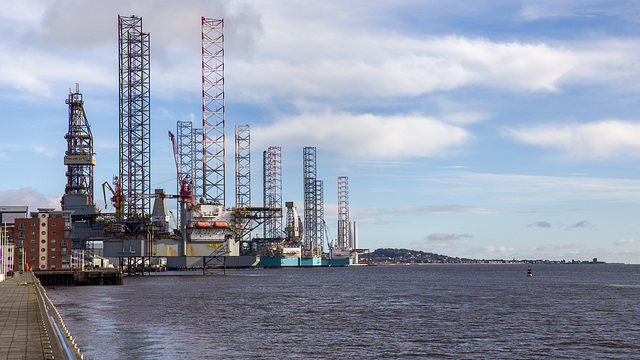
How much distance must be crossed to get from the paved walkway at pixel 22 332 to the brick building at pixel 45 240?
95.9 meters

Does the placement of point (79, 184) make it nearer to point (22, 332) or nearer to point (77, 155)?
point (77, 155)

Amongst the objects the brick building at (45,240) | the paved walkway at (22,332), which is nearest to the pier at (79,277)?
the brick building at (45,240)

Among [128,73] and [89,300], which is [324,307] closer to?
[89,300]

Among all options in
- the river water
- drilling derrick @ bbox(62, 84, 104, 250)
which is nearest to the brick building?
drilling derrick @ bbox(62, 84, 104, 250)

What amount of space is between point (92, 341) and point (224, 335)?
874 cm

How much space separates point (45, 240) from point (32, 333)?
116 meters

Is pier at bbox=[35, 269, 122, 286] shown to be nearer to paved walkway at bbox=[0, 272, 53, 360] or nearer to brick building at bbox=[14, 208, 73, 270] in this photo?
brick building at bbox=[14, 208, 73, 270]

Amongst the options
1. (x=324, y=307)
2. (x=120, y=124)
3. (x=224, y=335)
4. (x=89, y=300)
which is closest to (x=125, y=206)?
(x=120, y=124)

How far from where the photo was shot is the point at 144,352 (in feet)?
115

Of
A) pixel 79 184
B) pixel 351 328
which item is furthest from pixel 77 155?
pixel 351 328

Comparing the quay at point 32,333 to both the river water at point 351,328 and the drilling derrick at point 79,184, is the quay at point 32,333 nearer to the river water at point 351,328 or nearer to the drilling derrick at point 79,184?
the river water at point 351,328

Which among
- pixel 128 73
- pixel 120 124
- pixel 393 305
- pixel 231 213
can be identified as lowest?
pixel 393 305

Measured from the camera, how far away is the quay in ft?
57.7

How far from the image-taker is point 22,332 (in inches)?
1130
